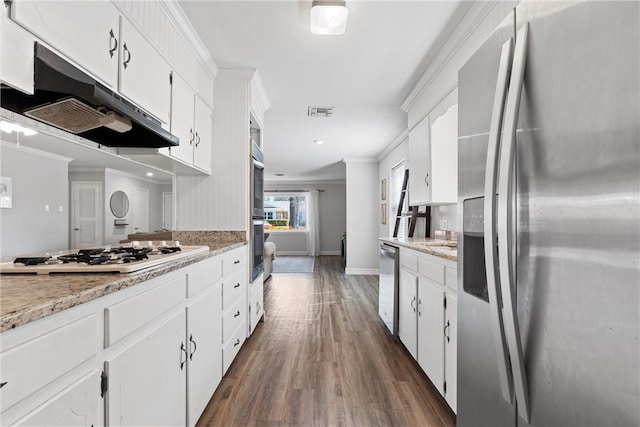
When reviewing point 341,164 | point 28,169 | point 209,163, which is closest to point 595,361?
point 28,169

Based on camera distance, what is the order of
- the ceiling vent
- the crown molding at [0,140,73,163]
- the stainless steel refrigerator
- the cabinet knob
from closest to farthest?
the stainless steel refrigerator < the crown molding at [0,140,73,163] < the cabinet knob < the ceiling vent

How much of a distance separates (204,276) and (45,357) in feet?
3.39

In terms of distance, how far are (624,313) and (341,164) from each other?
7.09m

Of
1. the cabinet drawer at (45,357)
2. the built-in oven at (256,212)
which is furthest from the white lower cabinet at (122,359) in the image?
the built-in oven at (256,212)

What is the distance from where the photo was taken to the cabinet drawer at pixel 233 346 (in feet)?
6.93

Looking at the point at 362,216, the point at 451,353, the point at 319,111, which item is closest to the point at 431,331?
the point at 451,353

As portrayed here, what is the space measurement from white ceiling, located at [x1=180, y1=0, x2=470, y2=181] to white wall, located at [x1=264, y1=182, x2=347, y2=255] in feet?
20.4

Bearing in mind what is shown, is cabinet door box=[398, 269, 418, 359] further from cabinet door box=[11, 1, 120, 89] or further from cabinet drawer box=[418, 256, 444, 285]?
cabinet door box=[11, 1, 120, 89]

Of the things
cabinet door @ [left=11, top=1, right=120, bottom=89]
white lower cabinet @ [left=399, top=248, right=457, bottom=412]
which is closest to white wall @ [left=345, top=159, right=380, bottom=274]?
white lower cabinet @ [left=399, top=248, right=457, bottom=412]

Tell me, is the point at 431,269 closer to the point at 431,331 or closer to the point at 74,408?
the point at 431,331

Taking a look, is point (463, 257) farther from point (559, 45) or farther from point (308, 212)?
point (308, 212)

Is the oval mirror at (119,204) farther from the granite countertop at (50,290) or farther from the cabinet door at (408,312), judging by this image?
the cabinet door at (408,312)

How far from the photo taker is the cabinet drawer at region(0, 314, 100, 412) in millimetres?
615

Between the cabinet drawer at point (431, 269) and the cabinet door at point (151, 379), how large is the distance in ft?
4.57
